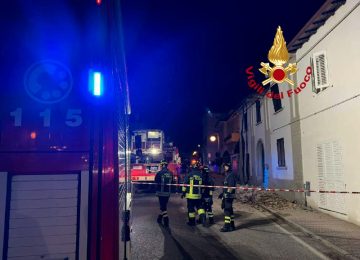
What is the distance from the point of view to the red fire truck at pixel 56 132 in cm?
219

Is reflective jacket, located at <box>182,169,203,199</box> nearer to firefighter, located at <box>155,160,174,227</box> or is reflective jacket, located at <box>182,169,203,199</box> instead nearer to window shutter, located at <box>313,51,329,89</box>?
firefighter, located at <box>155,160,174,227</box>

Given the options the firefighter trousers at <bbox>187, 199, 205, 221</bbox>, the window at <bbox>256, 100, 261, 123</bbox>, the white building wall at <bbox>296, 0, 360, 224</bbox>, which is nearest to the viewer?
the white building wall at <bbox>296, 0, 360, 224</bbox>

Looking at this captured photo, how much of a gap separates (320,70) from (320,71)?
0.03 metres

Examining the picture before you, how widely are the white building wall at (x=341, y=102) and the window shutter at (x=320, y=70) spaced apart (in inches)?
6.3

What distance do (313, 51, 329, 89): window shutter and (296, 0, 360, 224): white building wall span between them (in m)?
0.16

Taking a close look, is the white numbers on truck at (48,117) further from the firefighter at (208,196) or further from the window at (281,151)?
the window at (281,151)

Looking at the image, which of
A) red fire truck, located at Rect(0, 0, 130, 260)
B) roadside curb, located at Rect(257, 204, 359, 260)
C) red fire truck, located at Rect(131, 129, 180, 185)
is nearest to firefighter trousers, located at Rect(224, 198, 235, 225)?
roadside curb, located at Rect(257, 204, 359, 260)

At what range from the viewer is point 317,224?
9227mm

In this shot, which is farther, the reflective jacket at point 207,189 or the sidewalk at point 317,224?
the reflective jacket at point 207,189

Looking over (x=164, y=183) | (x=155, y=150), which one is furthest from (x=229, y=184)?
(x=155, y=150)

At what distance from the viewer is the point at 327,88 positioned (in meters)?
10.6

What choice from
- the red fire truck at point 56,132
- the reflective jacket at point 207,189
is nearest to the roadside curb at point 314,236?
the reflective jacket at point 207,189

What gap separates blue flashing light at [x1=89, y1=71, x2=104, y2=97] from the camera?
7.63 feet

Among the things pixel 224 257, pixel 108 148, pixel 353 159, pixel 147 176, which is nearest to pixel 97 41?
pixel 108 148
